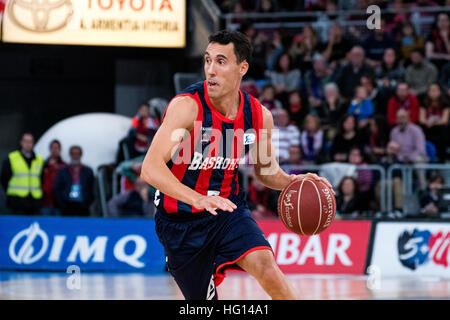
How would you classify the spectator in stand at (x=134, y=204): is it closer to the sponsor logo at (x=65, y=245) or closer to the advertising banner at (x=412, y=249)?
the sponsor logo at (x=65, y=245)

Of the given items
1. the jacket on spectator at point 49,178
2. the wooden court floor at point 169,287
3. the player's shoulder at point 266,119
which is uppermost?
the player's shoulder at point 266,119

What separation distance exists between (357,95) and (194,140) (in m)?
8.76

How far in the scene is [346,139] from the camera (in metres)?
13.1

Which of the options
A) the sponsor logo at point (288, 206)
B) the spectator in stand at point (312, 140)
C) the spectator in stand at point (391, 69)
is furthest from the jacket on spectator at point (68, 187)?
the sponsor logo at point (288, 206)

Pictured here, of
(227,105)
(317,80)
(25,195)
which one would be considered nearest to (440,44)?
(317,80)

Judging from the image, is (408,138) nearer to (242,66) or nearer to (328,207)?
(328,207)

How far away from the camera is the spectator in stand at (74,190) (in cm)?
1312

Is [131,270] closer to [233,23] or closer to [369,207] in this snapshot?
[369,207]

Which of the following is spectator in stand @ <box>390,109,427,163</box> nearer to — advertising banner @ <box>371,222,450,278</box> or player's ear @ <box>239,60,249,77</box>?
advertising banner @ <box>371,222,450,278</box>

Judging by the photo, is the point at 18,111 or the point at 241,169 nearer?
the point at 241,169

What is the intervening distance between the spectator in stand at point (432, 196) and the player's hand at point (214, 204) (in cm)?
809

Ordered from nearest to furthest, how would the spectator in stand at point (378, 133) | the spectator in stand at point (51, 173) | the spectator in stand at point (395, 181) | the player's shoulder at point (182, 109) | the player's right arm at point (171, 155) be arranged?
the player's right arm at point (171, 155)
the player's shoulder at point (182, 109)
the spectator in stand at point (395, 181)
the spectator in stand at point (378, 133)
the spectator in stand at point (51, 173)

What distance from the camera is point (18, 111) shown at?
16.6 m
